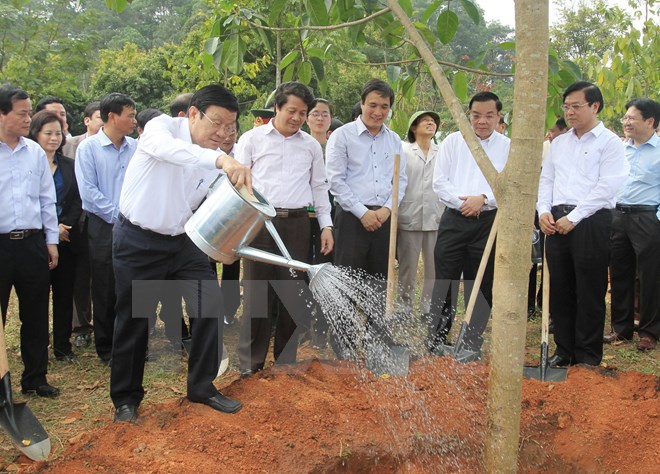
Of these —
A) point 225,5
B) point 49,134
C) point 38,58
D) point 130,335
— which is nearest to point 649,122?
point 225,5

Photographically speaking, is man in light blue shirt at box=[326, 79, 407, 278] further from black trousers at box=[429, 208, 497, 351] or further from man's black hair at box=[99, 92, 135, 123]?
man's black hair at box=[99, 92, 135, 123]

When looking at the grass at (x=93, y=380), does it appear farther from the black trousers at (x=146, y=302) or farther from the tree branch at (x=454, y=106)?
the tree branch at (x=454, y=106)

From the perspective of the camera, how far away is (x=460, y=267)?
4.77m

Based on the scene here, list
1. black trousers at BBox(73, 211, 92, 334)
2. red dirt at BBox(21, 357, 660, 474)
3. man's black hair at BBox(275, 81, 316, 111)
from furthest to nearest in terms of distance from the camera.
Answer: black trousers at BBox(73, 211, 92, 334) → man's black hair at BBox(275, 81, 316, 111) → red dirt at BBox(21, 357, 660, 474)

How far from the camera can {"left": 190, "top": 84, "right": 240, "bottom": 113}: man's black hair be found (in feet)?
10.6

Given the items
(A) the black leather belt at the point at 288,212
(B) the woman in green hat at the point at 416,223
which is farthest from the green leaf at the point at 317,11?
(B) the woman in green hat at the point at 416,223

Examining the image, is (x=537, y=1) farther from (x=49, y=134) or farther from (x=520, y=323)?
(x=49, y=134)

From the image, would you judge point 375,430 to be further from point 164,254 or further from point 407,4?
point 407,4

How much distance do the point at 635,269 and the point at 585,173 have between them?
1.81 meters

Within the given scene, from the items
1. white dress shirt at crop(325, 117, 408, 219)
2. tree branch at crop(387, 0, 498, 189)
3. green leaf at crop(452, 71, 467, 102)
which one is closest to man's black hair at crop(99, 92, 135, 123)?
white dress shirt at crop(325, 117, 408, 219)

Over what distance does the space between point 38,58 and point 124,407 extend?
8.73 m

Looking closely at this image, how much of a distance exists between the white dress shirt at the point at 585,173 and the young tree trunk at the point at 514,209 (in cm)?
190

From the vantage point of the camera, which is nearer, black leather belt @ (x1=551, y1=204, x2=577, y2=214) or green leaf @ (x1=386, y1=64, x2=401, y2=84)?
green leaf @ (x1=386, y1=64, x2=401, y2=84)

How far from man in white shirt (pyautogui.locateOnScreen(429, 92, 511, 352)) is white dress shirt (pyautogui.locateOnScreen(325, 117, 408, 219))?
0.40m
